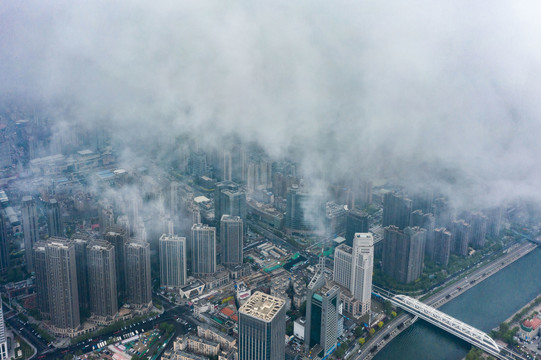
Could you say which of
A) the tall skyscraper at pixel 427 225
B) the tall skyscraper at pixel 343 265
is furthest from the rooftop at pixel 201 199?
the tall skyscraper at pixel 427 225

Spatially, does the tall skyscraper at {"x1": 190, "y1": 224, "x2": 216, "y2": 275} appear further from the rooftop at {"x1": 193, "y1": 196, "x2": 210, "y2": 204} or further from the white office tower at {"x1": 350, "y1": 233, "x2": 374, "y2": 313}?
the white office tower at {"x1": 350, "y1": 233, "x2": 374, "y2": 313}

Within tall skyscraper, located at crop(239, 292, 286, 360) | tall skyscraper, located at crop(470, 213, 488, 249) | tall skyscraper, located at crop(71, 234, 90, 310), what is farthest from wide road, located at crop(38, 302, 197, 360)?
tall skyscraper, located at crop(470, 213, 488, 249)

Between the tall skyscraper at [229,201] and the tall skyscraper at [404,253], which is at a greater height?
the tall skyscraper at [229,201]

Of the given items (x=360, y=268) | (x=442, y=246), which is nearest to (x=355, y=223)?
(x=360, y=268)

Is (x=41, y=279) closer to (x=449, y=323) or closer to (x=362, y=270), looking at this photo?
(x=362, y=270)

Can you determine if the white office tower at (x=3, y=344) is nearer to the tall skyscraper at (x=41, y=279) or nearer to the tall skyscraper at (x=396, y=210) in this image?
the tall skyscraper at (x=41, y=279)

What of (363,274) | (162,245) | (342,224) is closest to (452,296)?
(363,274)
